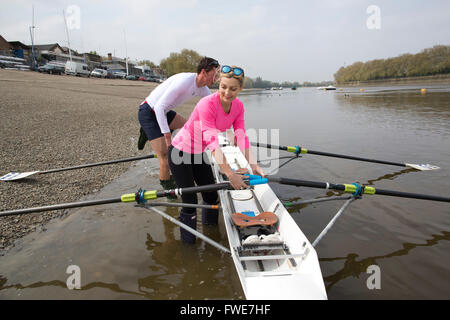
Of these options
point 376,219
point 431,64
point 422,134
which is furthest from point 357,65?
point 376,219

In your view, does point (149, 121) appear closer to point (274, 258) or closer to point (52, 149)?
point (274, 258)

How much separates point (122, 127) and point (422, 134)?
15.9 metres

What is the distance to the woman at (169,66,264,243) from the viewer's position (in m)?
3.12

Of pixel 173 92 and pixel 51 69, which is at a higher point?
pixel 51 69

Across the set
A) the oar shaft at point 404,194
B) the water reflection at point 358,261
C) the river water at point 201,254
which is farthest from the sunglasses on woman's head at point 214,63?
the water reflection at point 358,261

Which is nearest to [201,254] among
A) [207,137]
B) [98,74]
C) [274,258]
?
[274,258]

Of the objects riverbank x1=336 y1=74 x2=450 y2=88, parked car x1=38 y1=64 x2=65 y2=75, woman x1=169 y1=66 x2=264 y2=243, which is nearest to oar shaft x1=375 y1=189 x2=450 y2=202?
woman x1=169 y1=66 x2=264 y2=243

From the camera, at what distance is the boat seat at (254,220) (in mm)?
3936

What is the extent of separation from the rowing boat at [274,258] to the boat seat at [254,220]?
0.22 ft

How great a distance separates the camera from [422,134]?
520 inches

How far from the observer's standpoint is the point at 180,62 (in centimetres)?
8706

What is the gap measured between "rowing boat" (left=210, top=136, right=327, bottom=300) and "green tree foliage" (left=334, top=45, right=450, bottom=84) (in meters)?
129

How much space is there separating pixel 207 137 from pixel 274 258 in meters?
1.81
